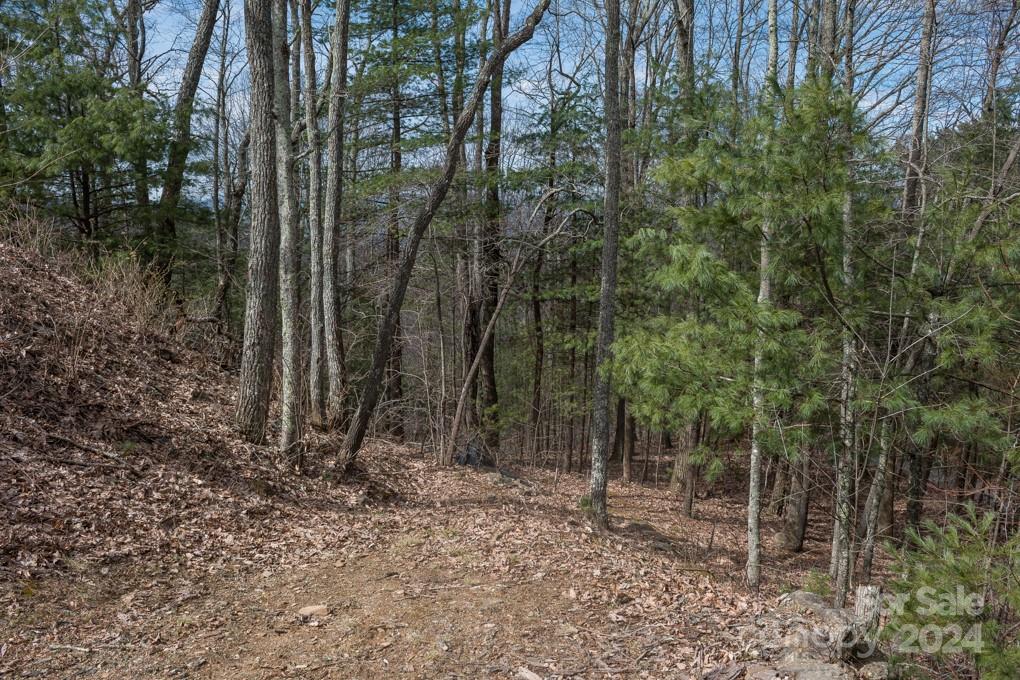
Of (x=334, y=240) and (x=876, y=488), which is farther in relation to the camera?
(x=334, y=240)

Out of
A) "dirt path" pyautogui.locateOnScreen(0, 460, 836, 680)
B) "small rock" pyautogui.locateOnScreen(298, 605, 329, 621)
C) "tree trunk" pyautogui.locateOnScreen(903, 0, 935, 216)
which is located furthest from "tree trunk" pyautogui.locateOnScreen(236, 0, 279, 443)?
"tree trunk" pyautogui.locateOnScreen(903, 0, 935, 216)

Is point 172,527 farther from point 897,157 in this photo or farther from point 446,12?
point 446,12

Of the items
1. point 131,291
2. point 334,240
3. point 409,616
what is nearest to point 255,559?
point 409,616

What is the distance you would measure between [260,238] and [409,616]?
16.2 ft

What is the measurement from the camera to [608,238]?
24.7ft

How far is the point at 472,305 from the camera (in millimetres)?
12383

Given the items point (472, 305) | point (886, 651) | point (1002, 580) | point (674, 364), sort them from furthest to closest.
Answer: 1. point (472, 305)
2. point (674, 364)
3. point (886, 651)
4. point (1002, 580)

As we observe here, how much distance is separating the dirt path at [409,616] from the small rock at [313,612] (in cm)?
3

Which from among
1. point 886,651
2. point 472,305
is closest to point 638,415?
point 886,651

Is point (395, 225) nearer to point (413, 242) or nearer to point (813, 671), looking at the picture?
point (413, 242)

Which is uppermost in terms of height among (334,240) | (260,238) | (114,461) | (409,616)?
(334,240)

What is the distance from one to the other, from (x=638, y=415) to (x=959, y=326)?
10.7 feet

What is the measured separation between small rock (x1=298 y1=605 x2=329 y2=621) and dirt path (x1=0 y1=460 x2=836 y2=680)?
3 cm

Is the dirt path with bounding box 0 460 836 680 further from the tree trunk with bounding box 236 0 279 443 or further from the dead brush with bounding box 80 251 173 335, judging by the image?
the dead brush with bounding box 80 251 173 335
